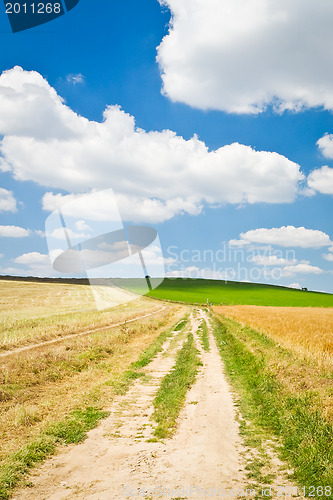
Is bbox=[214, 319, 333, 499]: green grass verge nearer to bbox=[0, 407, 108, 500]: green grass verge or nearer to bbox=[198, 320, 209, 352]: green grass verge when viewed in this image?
bbox=[0, 407, 108, 500]: green grass verge

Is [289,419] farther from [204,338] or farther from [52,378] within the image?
[204,338]

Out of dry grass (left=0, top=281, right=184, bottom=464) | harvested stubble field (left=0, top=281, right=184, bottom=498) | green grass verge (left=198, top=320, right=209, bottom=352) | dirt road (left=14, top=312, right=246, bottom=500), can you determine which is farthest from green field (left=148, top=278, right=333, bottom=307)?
dirt road (left=14, top=312, right=246, bottom=500)

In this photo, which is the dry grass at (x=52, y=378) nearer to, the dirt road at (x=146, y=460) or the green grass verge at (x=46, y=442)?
the green grass verge at (x=46, y=442)

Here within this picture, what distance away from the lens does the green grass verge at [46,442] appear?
229 inches

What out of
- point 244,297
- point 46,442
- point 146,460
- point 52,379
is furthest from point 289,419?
point 244,297

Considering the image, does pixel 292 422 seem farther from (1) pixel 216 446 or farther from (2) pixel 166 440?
(2) pixel 166 440

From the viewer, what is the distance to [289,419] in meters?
8.20

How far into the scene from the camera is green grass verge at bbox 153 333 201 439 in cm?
819

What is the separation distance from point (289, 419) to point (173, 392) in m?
3.93

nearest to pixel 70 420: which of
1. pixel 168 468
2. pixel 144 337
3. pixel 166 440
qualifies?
pixel 166 440

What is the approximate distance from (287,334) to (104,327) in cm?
1491

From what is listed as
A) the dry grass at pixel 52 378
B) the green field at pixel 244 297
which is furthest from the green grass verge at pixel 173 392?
the green field at pixel 244 297

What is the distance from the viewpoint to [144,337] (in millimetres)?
23922

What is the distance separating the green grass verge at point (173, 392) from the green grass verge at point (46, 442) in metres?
1.67
